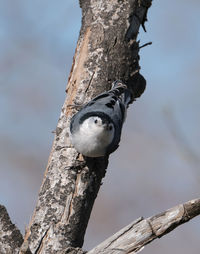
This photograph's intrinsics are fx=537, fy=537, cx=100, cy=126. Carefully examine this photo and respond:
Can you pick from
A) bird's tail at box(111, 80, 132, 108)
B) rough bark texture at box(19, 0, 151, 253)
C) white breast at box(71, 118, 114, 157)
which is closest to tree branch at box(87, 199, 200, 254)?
rough bark texture at box(19, 0, 151, 253)

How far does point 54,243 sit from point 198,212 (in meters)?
0.86

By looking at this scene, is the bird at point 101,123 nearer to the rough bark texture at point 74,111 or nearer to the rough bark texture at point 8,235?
the rough bark texture at point 74,111

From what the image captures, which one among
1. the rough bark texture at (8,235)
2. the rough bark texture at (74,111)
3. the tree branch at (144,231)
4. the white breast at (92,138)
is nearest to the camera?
the tree branch at (144,231)

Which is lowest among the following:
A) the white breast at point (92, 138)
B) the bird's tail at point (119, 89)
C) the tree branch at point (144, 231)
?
the tree branch at point (144, 231)

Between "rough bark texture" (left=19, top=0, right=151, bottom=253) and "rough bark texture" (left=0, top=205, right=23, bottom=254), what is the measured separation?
78 millimetres

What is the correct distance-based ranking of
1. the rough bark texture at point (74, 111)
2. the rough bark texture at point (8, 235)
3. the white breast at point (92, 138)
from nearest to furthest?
1. the rough bark texture at point (8, 235)
2. the rough bark texture at point (74, 111)
3. the white breast at point (92, 138)

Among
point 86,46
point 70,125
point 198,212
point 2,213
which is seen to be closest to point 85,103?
point 70,125

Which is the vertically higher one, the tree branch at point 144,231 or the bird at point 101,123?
the bird at point 101,123

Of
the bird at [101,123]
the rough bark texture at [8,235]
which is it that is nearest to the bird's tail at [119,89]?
the bird at [101,123]

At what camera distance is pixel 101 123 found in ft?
10.6

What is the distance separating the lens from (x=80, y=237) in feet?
9.45

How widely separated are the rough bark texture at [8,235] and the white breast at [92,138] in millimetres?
565

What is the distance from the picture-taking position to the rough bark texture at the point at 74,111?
2850mm

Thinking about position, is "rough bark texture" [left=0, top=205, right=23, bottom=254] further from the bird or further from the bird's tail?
the bird's tail
